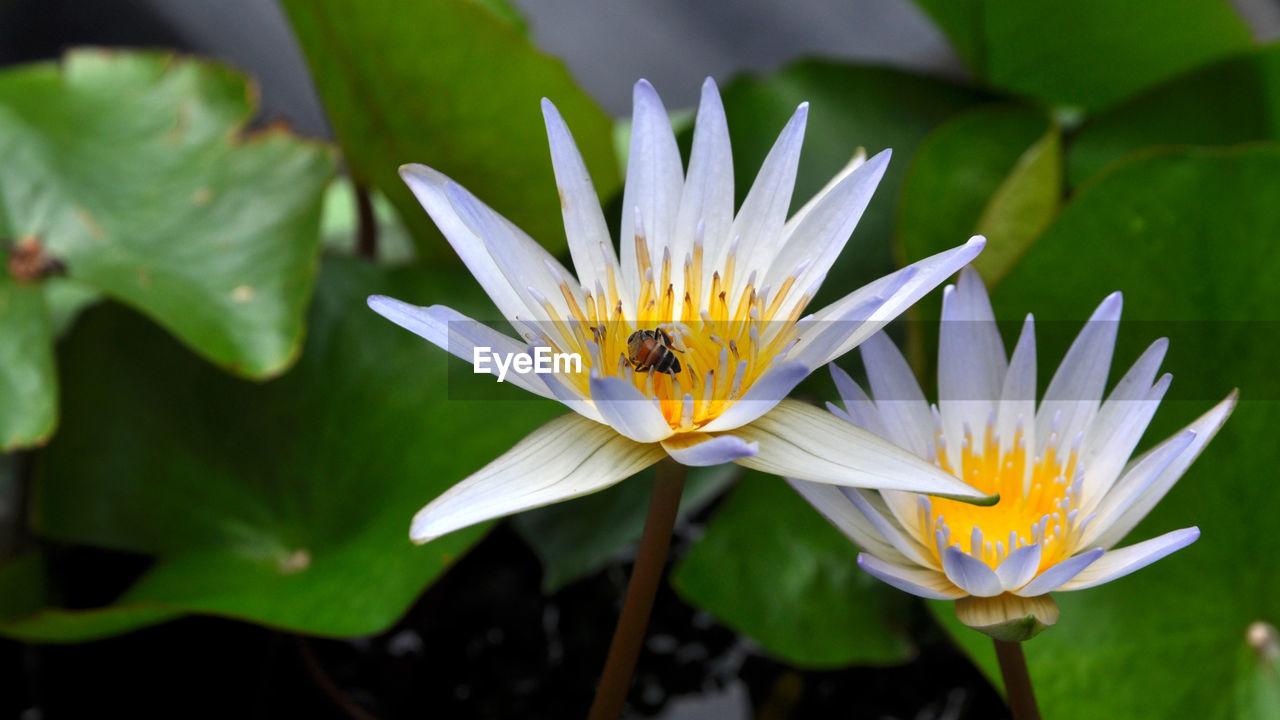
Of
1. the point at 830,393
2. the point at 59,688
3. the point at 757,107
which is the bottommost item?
the point at 59,688

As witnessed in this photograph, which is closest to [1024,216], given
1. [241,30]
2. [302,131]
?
[302,131]

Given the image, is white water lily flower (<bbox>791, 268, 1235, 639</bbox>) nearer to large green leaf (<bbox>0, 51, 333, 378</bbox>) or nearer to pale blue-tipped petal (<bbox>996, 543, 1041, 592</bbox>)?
pale blue-tipped petal (<bbox>996, 543, 1041, 592</bbox>)

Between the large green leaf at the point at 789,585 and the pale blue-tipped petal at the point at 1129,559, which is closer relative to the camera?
the pale blue-tipped petal at the point at 1129,559

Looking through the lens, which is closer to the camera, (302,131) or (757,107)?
(757,107)

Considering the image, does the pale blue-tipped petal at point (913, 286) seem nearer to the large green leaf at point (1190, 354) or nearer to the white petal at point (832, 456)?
the white petal at point (832, 456)

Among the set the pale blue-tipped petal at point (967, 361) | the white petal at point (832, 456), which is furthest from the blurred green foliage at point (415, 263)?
the white petal at point (832, 456)

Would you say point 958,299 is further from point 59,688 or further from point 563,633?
point 59,688

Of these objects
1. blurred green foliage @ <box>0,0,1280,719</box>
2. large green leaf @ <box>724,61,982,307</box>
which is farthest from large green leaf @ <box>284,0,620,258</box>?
large green leaf @ <box>724,61,982,307</box>
